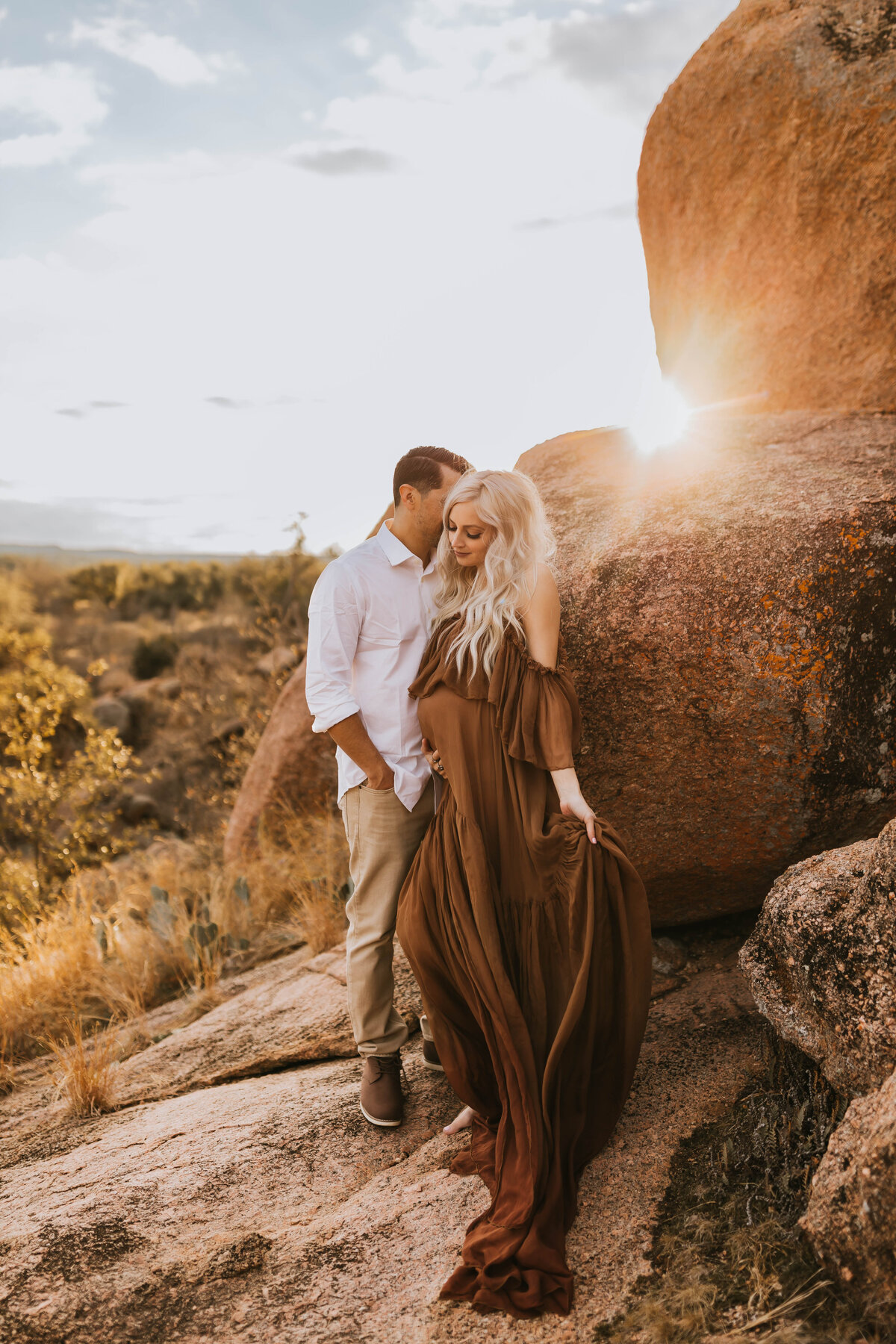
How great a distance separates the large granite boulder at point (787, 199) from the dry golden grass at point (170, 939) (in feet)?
12.1

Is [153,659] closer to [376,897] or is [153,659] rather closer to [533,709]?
[376,897]

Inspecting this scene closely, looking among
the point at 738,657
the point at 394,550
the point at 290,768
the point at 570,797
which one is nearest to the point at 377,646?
the point at 394,550

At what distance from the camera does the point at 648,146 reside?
15.9ft

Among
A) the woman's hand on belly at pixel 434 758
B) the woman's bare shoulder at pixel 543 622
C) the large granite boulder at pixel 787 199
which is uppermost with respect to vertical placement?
the large granite boulder at pixel 787 199

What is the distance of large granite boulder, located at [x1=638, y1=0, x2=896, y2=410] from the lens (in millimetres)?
3932

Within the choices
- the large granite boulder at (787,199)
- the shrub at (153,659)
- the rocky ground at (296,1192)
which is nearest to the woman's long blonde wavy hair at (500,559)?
the rocky ground at (296,1192)

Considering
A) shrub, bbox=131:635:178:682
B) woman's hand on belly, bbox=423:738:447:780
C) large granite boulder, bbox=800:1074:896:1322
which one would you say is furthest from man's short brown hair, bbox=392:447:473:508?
shrub, bbox=131:635:178:682

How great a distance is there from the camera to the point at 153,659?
17.2m

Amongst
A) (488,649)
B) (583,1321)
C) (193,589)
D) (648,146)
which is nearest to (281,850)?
(488,649)

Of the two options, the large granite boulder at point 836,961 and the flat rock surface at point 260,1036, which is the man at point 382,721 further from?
the large granite boulder at point 836,961

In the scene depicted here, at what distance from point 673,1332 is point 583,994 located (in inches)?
31.9

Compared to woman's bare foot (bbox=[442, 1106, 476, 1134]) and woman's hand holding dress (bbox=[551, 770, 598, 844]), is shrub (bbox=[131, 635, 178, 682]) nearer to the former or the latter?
woman's bare foot (bbox=[442, 1106, 476, 1134])

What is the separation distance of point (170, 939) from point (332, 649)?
2820 millimetres

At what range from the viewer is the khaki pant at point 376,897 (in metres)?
3.10
